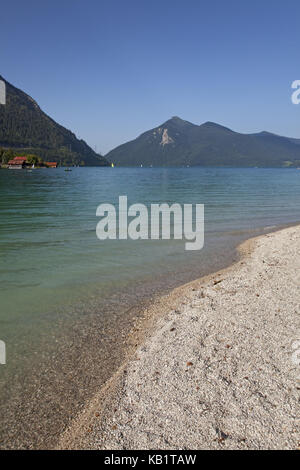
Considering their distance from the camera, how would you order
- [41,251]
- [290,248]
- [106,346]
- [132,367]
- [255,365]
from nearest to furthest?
[255,365] < [132,367] < [106,346] < [290,248] < [41,251]

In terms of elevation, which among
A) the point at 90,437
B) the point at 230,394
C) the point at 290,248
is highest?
the point at 290,248

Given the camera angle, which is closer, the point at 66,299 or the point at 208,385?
the point at 208,385

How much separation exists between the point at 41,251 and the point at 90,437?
39.8 feet

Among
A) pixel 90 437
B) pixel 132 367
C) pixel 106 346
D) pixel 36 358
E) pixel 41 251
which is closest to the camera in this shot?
pixel 90 437

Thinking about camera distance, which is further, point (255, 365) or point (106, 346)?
point (106, 346)

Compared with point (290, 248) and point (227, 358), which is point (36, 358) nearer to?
point (227, 358)

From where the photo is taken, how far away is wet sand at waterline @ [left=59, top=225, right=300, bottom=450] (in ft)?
13.9

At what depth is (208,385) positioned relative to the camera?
5.12m

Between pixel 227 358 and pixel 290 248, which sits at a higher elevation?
pixel 290 248

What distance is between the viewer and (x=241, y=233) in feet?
65.2

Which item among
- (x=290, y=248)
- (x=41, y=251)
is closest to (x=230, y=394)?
(x=290, y=248)

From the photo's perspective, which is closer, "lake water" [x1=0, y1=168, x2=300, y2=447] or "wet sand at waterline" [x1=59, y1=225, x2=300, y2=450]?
"wet sand at waterline" [x1=59, y1=225, x2=300, y2=450]

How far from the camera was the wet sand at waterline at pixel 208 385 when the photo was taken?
4.23m

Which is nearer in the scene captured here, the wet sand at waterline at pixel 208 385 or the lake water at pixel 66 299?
the wet sand at waterline at pixel 208 385
